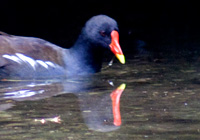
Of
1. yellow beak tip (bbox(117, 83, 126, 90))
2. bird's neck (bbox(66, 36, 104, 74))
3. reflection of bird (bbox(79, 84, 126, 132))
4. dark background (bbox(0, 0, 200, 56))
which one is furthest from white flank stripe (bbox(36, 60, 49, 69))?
dark background (bbox(0, 0, 200, 56))

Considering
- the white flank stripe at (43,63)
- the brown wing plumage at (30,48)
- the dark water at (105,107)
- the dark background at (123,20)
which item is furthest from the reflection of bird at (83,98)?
the dark background at (123,20)

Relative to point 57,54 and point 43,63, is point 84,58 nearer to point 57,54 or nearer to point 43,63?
point 57,54

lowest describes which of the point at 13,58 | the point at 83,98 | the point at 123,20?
the point at 123,20

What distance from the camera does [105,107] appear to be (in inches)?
190

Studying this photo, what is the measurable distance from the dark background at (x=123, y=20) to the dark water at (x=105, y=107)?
2422mm

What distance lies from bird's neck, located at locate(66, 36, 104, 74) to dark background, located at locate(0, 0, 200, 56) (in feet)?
5.14

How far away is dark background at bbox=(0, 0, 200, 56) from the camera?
9656 mm

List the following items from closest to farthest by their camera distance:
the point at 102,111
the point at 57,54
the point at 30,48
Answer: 1. the point at 102,111
2. the point at 30,48
3. the point at 57,54

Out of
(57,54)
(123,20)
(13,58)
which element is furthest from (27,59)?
(123,20)

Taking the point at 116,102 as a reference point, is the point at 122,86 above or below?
below

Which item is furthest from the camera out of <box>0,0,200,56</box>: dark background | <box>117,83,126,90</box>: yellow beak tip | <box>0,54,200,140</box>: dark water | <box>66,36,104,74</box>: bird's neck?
<box>0,0,200,56</box>: dark background

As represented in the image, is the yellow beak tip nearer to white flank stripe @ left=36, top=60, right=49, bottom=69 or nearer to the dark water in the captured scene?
the dark water

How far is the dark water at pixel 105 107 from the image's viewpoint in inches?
156

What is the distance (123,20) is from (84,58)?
5.22 metres
